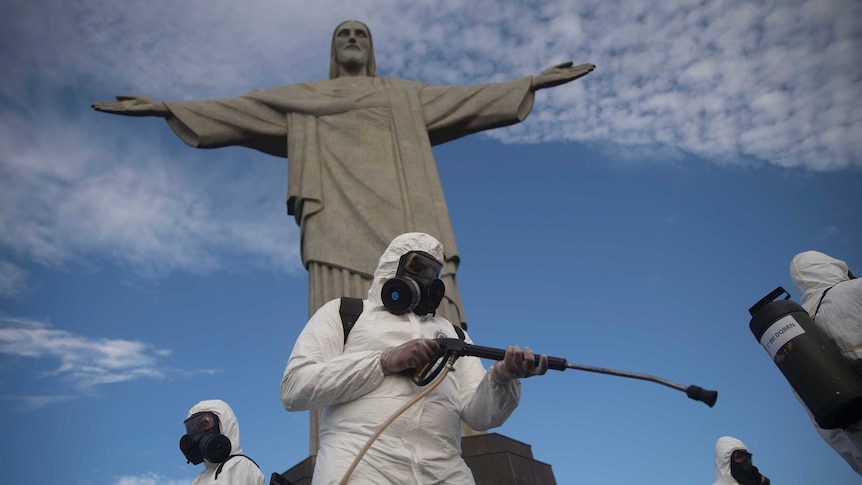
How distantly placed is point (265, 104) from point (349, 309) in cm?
544

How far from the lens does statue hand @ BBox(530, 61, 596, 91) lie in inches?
320

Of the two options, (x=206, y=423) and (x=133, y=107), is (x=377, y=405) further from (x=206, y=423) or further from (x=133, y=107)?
(x=133, y=107)

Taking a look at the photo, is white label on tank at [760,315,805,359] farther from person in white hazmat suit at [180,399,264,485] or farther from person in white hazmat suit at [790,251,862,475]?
person in white hazmat suit at [180,399,264,485]

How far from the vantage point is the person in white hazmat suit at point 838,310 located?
340 cm

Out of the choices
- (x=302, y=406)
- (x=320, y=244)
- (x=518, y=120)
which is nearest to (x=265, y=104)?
(x=320, y=244)

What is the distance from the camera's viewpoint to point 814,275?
157 inches

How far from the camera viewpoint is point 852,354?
11.2 ft

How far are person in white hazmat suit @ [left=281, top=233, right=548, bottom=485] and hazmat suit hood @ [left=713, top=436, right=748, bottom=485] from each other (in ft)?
14.9

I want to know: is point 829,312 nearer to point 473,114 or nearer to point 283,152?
point 473,114

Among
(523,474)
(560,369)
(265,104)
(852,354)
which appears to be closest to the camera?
(560,369)

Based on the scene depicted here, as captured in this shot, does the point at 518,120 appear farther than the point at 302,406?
Yes

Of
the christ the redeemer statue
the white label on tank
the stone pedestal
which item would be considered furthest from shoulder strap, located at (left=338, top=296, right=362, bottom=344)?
the christ the redeemer statue

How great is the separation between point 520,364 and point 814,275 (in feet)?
7.67

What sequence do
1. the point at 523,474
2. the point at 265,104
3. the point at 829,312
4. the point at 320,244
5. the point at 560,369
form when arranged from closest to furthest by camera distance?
the point at 560,369
the point at 829,312
the point at 523,474
the point at 320,244
the point at 265,104
